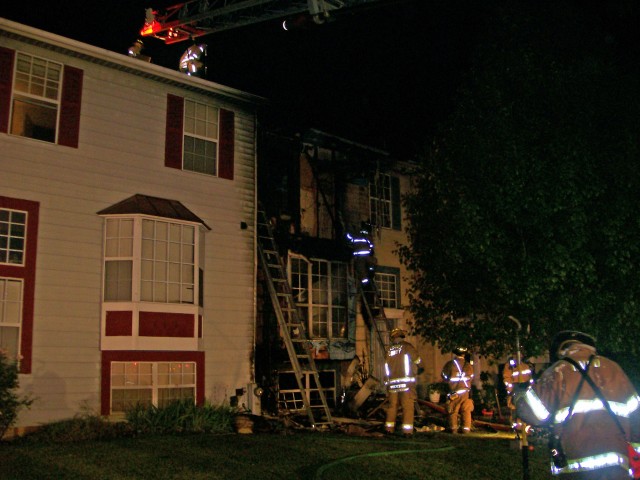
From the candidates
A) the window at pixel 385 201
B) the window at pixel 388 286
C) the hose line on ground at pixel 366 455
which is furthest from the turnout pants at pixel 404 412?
the window at pixel 385 201

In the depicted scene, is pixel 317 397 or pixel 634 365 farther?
pixel 317 397

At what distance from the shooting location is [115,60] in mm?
13789

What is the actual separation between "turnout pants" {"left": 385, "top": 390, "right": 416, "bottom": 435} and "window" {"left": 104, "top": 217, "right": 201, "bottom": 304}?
4512 mm

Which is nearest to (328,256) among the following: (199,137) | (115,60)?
(199,137)

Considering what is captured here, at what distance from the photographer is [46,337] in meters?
12.4

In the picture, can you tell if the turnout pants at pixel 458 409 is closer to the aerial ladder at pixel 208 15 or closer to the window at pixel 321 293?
the window at pixel 321 293

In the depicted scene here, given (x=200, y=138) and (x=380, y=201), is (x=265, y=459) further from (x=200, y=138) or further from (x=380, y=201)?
(x=380, y=201)

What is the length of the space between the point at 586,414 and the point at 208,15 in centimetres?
1745

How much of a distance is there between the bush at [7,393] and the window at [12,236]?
1.96 meters

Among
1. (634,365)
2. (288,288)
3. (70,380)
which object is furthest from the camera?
(288,288)

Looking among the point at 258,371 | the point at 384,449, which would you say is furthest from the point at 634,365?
the point at 258,371

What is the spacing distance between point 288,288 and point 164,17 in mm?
10251

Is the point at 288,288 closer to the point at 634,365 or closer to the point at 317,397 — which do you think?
the point at 317,397

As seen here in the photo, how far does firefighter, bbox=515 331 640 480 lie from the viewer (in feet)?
16.1
